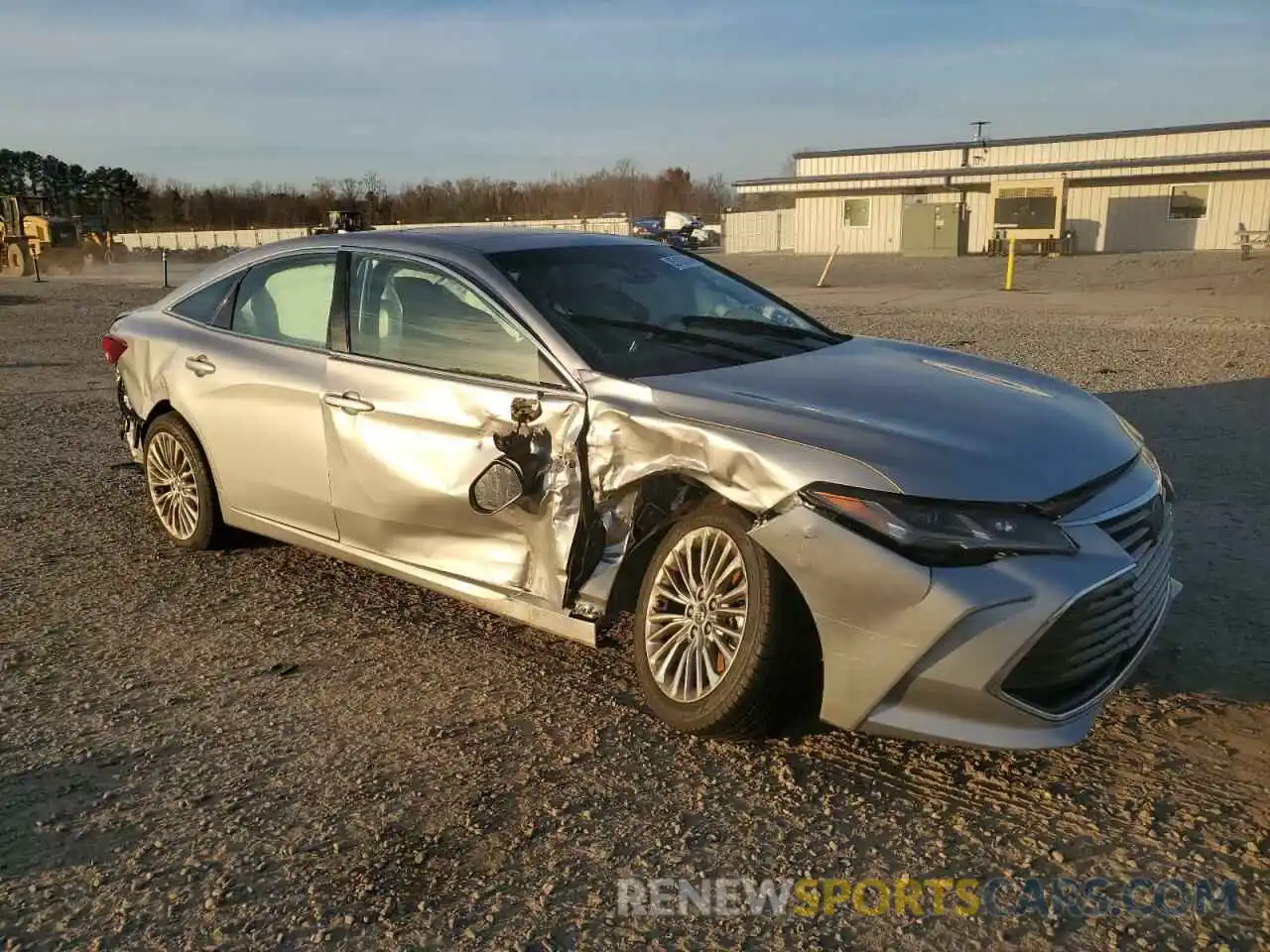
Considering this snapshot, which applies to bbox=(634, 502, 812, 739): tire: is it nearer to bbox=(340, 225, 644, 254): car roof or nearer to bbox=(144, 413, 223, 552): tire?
bbox=(340, 225, 644, 254): car roof

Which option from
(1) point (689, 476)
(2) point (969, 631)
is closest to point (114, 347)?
(1) point (689, 476)

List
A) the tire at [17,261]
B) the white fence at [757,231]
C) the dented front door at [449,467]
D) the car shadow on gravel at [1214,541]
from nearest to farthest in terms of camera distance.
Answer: the dented front door at [449,467]
the car shadow on gravel at [1214,541]
the tire at [17,261]
the white fence at [757,231]

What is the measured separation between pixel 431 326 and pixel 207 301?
5.80 feet

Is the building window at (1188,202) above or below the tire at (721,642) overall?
above

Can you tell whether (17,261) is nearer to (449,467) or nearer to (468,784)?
(449,467)

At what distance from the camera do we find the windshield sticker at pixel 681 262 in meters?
4.81

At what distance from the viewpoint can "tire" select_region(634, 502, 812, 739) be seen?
3178 millimetres

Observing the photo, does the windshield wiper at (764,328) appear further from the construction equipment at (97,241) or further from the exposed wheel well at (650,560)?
the construction equipment at (97,241)

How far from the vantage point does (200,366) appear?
514 centimetres

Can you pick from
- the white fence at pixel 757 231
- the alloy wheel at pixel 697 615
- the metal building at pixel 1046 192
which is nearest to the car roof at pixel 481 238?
the alloy wheel at pixel 697 615

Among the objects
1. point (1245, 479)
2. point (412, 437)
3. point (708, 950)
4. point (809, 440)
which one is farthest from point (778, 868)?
point (1245, 479)

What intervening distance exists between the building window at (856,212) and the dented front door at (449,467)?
4383 cm

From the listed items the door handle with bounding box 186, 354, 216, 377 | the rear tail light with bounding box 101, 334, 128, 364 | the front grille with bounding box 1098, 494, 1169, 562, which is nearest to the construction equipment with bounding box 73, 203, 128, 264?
the rear tail light with bounding box 101, 334, 128, 364

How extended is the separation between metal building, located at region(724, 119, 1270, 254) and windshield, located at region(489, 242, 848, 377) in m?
35.2
